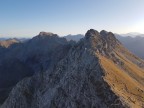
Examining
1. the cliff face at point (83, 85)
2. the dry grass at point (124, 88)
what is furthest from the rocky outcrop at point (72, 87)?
the dry grass at point (124, 88)

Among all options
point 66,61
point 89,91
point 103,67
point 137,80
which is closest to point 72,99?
point 89,91

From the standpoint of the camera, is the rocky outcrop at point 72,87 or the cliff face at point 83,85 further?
the rocky outcrop at point 72,87

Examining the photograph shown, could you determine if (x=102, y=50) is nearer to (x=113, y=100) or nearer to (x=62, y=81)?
(x=62, y=81)

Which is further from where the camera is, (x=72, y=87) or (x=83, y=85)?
(x=72, y=87)

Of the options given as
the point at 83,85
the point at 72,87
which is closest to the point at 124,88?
the point at 83,85

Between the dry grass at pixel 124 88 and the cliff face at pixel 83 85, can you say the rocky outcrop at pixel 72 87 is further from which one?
the dry grass at pixel 124 88

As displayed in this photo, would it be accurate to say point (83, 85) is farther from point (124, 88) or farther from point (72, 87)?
point (124, 88)

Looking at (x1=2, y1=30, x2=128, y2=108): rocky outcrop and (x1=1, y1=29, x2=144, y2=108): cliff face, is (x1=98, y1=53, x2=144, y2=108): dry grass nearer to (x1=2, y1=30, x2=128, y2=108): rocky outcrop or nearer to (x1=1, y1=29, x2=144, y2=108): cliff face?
(x1=1, y1=29, x2=144, y2=108): cliff face

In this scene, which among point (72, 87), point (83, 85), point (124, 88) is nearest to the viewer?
point (83, 85)

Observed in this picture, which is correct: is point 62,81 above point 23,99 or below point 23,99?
above
